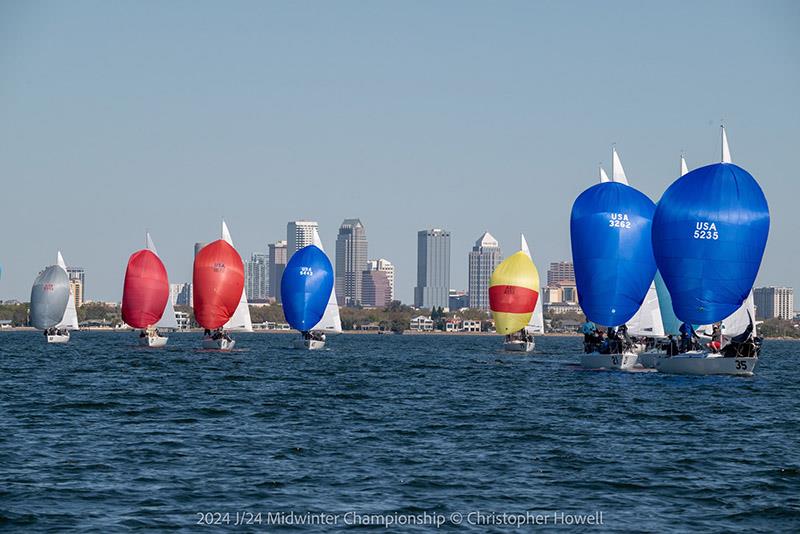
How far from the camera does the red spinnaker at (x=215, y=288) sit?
8600 centimetres

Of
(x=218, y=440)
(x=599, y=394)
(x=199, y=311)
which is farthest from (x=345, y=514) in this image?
(x=199, y=311)

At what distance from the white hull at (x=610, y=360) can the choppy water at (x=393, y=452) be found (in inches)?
342

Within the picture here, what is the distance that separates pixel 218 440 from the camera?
31.0 metres

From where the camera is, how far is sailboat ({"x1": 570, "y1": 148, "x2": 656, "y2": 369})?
63.1 meters

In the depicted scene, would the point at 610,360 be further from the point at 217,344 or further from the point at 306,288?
the point at 217,344

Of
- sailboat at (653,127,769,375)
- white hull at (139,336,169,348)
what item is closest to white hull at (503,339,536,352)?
white hull at (139,336,169,348)

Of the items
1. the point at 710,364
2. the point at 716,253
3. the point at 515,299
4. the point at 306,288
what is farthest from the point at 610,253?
the point at 515,299

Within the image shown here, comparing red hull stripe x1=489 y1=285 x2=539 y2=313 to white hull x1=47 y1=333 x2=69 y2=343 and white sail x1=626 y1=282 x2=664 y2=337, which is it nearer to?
white sail x1=626 y1=282 x2=664 y2=337

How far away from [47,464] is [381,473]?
23.8 ft

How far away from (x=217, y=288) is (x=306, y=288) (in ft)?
28.7

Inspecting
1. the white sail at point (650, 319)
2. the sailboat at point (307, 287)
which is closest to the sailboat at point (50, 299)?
the sailboat at point (307, 287)

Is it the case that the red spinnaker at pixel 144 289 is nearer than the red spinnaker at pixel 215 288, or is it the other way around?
the red spinnaker at pixel 215 288

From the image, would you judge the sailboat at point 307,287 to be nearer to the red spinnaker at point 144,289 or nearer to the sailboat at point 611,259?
the red spinnaker at point 144,289

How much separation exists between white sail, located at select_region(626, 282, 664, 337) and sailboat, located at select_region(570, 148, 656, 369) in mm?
7832
